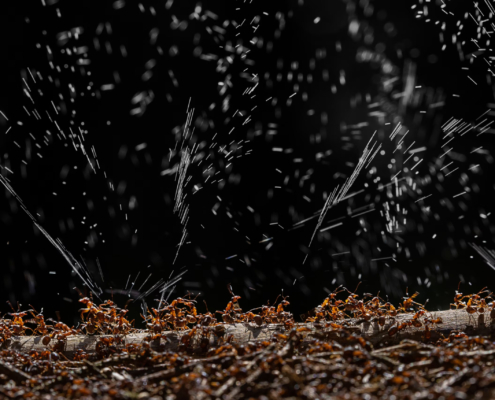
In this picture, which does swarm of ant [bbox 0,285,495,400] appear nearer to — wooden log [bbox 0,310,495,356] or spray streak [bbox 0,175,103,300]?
wooden log [bbox 0,310,495,356]

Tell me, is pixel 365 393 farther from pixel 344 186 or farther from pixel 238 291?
pixel 344 186

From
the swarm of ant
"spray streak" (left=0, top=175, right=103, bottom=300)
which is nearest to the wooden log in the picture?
the swarm of ant

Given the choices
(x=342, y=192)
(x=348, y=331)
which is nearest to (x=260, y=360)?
(x=348, y=331)

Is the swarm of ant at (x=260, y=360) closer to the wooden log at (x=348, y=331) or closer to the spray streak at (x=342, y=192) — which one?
the wooden log at (x=348, y=331)

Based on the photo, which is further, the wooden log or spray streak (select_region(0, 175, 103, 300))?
spray streak (select_region(0, 175, 103, 300))

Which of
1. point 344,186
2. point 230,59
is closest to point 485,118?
point 344,186

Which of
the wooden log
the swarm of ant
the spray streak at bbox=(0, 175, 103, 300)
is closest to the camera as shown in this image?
the swarm of ant

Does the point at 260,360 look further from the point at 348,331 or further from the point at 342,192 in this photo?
the point at 342,192

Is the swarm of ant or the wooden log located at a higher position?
the swarm of ant
